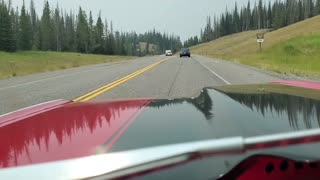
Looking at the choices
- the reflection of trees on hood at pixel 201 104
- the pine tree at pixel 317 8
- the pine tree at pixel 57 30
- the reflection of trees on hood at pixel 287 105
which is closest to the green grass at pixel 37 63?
the reflection of trees on hood at pixel 201 104

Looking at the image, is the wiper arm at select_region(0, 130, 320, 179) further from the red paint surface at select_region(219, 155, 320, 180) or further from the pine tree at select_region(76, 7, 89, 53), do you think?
the pine tree at select_region(76, 7, 89, 53)

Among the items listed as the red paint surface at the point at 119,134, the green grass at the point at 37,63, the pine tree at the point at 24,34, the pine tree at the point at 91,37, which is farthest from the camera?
the pine tree at the point at 91,37

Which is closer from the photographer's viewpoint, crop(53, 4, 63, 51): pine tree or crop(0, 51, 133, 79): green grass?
crop(0, 51, 133, 79): green grass

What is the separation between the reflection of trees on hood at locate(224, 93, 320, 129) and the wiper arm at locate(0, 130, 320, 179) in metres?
0.41

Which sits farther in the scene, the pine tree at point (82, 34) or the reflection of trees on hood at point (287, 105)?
the pine tree at point (82, 34)

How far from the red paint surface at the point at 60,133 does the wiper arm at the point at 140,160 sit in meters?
0.16

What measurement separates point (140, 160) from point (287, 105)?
139 cm

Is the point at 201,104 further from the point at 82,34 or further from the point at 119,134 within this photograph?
the point at 82,34

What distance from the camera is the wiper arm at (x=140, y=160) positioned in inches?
68.4

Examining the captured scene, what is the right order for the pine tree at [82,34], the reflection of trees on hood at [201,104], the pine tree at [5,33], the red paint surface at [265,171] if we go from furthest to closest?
the pine tree at [82,34] → the pine tree at [5,33] → the reflection of trees on hood at [201,104] → the red paint surface at [265,171]

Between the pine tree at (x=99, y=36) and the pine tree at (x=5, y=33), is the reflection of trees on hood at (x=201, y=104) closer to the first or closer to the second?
the pine tree at (x=5, y=33)

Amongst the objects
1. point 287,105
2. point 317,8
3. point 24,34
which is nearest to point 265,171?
point 287,105

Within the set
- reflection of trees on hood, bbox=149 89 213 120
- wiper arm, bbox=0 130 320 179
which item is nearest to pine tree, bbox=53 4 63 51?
reflection of trees on hood, bbox=149 89 213 120

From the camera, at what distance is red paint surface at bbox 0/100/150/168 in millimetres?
2064
